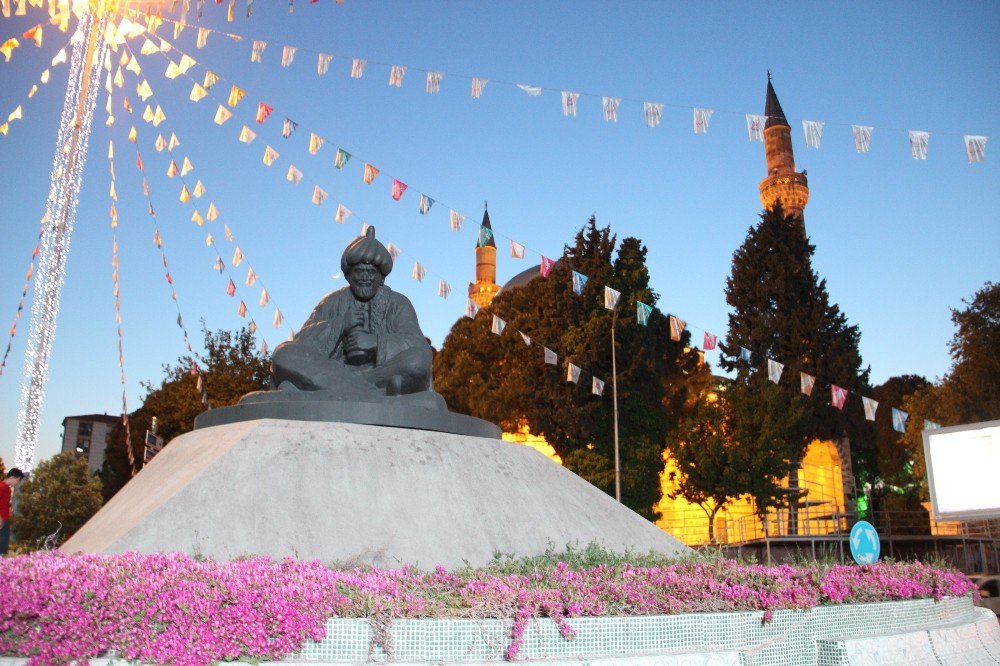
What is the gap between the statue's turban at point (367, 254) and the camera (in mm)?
11805

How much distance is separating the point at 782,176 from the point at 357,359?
133ft

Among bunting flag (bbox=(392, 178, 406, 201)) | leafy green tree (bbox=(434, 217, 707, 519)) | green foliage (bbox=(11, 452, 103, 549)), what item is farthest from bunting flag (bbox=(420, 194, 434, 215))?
green foliage (bbox=(11, 452, 103, 549))

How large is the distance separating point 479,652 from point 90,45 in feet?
67.7

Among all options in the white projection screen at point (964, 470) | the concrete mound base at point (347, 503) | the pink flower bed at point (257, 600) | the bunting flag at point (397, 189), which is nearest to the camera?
the pink flower bed at point (257, 600)

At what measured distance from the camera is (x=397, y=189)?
16703 mm

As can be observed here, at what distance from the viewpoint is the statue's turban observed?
38.7 feet

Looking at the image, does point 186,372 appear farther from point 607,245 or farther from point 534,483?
point 534,483

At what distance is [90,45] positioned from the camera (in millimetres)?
20391

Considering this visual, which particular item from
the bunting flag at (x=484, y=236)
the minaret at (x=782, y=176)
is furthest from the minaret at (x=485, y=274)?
the bunting flag at (x=484, y=236)

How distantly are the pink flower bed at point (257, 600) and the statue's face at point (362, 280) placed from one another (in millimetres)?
5672

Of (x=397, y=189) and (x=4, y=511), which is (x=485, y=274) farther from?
(x=4, y=511)

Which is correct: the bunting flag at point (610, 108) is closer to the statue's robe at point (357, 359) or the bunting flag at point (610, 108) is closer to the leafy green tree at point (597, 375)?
the statue's robe at point (357, 359)

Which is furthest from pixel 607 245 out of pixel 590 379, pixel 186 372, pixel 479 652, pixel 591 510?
pixel 479 652

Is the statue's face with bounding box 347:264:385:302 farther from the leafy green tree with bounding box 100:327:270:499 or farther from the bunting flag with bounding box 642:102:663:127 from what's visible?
the leafy green tree with bounding box 100:327:270:499
